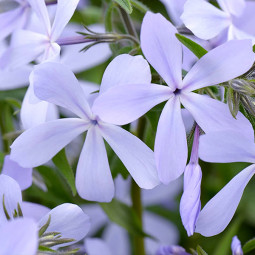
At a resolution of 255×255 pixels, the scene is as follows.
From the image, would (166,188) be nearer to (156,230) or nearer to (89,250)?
(156,230)

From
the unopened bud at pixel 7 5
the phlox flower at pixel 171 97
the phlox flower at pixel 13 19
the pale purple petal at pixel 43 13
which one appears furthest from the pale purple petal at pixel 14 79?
the unopened bud at pixel 7 5

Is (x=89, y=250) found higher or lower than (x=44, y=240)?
lower

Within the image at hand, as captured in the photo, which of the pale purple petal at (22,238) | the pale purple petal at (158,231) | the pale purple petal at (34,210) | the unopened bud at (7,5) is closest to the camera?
the pale purple petal at (22,238)

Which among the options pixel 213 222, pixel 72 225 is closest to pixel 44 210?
pixel 72 225

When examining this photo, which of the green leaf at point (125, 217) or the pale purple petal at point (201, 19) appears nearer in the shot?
the pale purple petal at point (201, 19)

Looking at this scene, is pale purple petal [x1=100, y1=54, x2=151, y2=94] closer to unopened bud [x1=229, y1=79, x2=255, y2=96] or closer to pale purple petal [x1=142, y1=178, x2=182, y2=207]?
unopened bud [x1=229, y1=79, x2=255, y2=96]

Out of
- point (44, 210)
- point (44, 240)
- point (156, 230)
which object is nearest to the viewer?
point (44, 240)

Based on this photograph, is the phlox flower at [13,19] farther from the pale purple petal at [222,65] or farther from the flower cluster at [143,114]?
the pale purple petal at [222,65]
